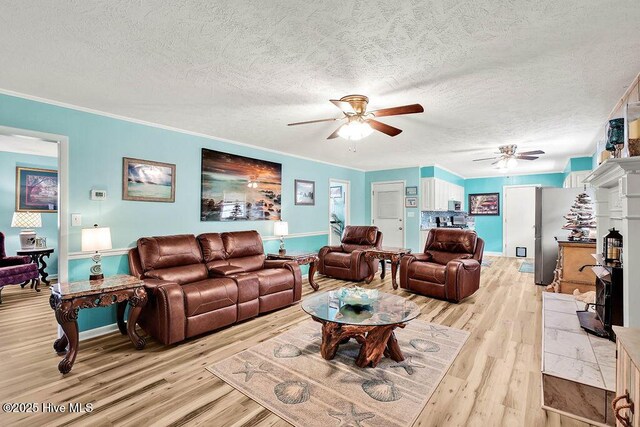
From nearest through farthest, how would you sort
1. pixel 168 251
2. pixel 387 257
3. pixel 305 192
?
1. pixel 168 251
2. pixel 387 257
3. pixel 305 192

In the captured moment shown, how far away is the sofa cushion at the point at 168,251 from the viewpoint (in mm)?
3336

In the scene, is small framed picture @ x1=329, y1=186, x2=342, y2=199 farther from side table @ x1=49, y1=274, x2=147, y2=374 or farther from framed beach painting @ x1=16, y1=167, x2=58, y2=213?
framed beach painting @ x1=16, y1=167, x2=58, y2=213

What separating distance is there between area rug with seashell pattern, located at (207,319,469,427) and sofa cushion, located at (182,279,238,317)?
2.11 ft

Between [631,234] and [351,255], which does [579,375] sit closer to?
[631,234]

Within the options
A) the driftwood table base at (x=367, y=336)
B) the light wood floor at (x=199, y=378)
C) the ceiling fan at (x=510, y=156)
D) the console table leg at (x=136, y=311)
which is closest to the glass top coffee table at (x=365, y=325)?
the driftwood table base at (x=367, y=336)

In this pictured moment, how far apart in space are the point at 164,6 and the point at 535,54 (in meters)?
2.31

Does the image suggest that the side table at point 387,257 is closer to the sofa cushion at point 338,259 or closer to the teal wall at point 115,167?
the sofa cushion at point 338,259

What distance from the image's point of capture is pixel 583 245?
4.31 metres

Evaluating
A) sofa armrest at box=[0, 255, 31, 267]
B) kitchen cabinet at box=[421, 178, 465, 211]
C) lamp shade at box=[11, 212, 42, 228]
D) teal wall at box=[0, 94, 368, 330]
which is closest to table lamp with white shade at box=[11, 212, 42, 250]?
lamp shade at box=[11, 212, 42, 228]

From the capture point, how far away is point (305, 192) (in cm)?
594

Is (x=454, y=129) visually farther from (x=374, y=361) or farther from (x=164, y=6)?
(x=164, y=6)

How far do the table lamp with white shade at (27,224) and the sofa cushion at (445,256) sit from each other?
6.82 m

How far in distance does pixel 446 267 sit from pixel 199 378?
3380 millimetres

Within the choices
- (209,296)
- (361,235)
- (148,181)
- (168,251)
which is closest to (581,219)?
(361,235)
